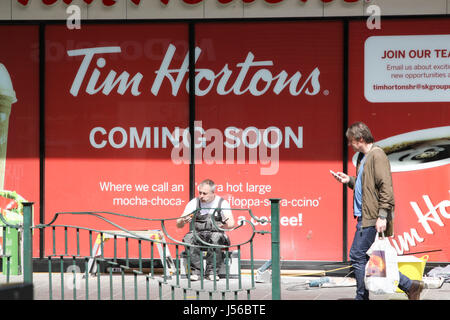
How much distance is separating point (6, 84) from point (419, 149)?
5.35 metres

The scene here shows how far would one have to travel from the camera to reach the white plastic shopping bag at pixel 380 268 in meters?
6.70

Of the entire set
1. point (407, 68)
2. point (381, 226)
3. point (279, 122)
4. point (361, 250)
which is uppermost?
point (407, 68)

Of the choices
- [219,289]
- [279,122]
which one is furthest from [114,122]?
[219,289]

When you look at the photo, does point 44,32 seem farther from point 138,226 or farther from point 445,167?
point 445,167

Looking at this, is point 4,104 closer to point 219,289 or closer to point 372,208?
point 219,289

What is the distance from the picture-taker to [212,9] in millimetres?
9391

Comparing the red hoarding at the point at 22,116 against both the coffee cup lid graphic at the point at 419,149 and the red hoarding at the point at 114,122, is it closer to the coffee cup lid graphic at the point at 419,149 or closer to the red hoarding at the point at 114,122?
the red hoarding at the point at 114,122

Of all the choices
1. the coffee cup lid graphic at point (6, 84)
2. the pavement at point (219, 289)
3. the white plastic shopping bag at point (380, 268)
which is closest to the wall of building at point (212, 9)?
the coffee cup lid graphic at point (6, 84)

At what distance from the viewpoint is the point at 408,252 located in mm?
9250

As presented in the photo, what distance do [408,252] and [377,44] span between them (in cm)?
261

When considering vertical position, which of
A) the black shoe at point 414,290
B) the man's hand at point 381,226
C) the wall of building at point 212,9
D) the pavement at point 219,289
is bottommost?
the pavement at point 219,289

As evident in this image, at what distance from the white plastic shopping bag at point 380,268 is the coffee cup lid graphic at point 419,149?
2.66 meters

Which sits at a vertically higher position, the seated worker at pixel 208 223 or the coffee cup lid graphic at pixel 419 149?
the coffee cup lid graphic at pixel 419 149
